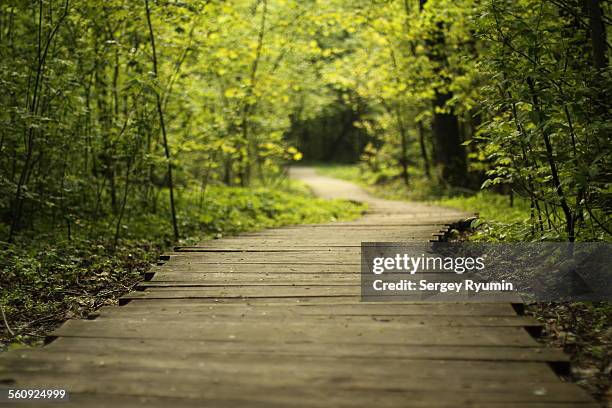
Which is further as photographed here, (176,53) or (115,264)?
(176,53)

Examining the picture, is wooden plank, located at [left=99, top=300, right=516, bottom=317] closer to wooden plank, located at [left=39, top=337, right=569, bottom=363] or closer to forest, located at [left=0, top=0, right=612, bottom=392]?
wooden plank, located at [left=39, top=337, right=569, bottom=363]

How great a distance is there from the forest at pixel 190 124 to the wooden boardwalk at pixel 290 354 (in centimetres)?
148

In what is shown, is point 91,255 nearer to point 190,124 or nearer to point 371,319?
point 190,124

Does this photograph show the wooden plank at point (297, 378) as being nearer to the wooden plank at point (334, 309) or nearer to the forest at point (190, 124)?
the wooden plank at point (334, 309)

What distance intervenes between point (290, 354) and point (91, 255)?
16.3ft

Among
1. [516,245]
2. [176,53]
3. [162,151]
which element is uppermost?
[176,53]

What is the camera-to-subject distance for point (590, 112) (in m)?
5.49

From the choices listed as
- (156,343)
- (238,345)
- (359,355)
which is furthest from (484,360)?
(156,343)

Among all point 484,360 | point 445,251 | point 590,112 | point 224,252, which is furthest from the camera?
point 224,252

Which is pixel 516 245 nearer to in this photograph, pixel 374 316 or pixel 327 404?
pixel 374 316

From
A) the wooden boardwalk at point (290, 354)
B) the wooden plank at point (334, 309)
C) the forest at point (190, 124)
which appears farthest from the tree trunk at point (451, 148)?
the wooden plank at point (334, 309)

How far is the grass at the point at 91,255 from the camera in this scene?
5.70 metres

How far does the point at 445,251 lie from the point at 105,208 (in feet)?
21.2

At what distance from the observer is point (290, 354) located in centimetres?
364
